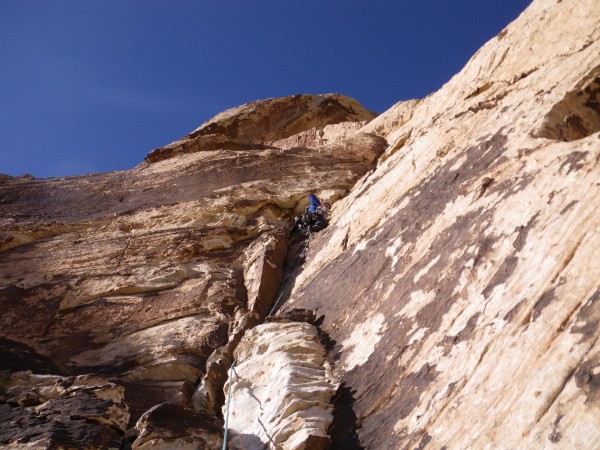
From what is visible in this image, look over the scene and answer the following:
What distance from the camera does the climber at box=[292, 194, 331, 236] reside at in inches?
508

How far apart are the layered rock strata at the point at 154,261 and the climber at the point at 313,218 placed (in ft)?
1.59

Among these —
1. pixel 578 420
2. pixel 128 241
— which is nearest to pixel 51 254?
pixel 128 241


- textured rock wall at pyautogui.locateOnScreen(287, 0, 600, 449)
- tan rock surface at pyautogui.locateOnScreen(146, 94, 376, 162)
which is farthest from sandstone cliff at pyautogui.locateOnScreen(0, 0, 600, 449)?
tan rock surface at pyautogui.locateOnScreen(146, 94, 376, 162)

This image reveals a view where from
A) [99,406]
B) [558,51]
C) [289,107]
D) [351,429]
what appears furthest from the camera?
[289,107]

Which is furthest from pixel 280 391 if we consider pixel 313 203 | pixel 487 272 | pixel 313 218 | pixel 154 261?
pixel 313 203

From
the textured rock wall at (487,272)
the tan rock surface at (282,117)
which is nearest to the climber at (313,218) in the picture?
the textured rock wall at (487,272)

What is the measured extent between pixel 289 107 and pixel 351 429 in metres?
20.6

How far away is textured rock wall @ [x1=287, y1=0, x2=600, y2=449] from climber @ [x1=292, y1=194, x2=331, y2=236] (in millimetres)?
954

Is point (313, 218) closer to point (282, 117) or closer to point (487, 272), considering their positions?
point (487, 272)

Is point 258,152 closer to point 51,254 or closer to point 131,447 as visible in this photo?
point 51,254

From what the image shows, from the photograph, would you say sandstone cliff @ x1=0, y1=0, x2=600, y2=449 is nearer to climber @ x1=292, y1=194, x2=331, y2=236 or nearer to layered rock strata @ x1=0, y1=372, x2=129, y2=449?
layered rock strata @ x1=0, y1=372, x2=129, y2=449

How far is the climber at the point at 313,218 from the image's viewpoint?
12.9 m

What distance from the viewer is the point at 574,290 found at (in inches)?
193

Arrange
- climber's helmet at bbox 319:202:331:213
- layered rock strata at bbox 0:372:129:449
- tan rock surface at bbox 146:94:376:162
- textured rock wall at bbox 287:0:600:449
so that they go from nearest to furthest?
textured rock wall at bbox 287:0:600:449
layered rock strata at bbox 0:372:129:449
climber's helmet at bbox 319:202:331:213
tan rock surface at bbox 146:94:376:162
